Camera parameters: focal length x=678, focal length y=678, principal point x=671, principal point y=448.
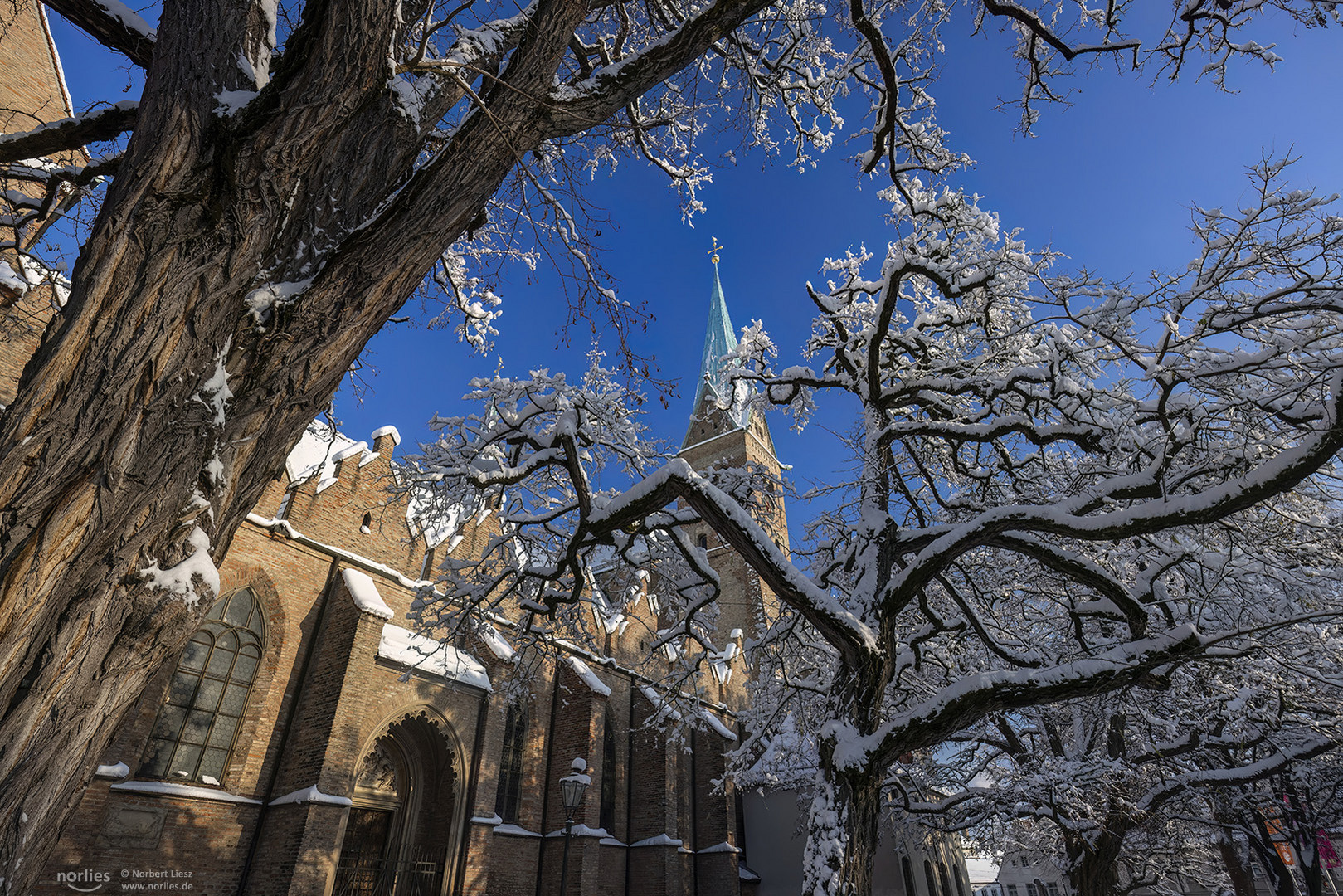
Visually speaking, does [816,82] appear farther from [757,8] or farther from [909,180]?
[757,8]

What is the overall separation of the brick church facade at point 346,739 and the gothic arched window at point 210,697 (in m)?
0.03

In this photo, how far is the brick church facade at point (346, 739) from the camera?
34.1 feet

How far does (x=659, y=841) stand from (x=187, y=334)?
20674 millimetres

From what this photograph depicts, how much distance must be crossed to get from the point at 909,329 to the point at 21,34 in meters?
16.3

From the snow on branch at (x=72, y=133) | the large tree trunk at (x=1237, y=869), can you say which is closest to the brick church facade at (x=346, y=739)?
the snow on branch at (x=72, y=133)

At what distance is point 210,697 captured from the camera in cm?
1163

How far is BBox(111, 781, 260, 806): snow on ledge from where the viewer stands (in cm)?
1002

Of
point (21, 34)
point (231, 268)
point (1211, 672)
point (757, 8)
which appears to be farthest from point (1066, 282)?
point (21, 34)

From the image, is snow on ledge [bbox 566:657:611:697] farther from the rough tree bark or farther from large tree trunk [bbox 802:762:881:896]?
the rough tree bark

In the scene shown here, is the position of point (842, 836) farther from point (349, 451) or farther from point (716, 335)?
point (716, 335)

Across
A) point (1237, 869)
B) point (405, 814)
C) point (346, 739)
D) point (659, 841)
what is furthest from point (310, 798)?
point (1237, 869)

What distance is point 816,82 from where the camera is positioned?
6.60 meters

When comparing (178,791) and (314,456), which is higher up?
(314,456)

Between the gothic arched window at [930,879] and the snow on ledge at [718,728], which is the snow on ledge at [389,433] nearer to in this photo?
the snow on ledge at [718,728]
